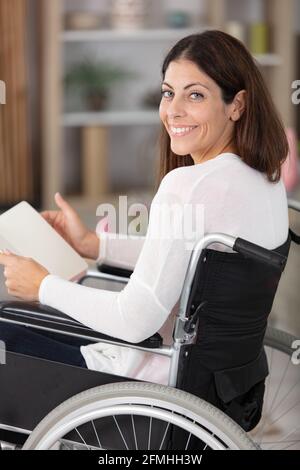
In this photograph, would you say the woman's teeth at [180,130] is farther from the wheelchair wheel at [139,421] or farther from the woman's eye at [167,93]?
the wheelchair wheel at [139,421]

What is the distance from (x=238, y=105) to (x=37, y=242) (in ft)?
1.89

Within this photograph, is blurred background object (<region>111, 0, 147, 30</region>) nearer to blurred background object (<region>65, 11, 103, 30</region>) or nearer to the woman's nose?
blurred background object (<region>65, 11, 103, 30</region>)

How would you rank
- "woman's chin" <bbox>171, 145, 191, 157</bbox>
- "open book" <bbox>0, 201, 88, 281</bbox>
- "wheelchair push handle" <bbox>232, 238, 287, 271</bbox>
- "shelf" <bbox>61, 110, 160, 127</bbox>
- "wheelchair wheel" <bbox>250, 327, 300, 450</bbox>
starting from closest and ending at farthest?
"wheelchair push handle" <bbox>232, 238, 287, 271</bbox>
"woman's chin" <bbox>171, 145, 191, 157</bbox>
"open book" <bbox>0, 201, 88, 281</bbox>
"wheelchair wheel" <bbox>250, 327, 300, 450</bbox>
"shelf" <bbox>61, 110, 160, 127</bbox>

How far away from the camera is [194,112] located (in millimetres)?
1625

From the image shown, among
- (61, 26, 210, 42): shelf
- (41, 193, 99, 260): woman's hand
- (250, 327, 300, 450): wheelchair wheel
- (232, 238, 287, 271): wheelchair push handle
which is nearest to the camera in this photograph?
(232, 238, 287, 271): wheelchair push handle

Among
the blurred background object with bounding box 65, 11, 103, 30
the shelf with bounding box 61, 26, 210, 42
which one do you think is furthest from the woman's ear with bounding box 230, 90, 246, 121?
the blurred background object with bounding box 65, 11, 103, 30

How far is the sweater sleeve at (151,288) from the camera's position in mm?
1513

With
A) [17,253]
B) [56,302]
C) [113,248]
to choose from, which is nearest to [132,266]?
[113,248]

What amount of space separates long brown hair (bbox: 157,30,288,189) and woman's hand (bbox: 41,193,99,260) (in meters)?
0.54

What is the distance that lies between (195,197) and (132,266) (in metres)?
0.58

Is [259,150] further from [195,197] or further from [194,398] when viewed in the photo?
[194,398]

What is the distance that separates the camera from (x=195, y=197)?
1.51 m

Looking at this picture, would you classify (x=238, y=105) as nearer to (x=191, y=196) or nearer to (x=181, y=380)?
(x=191, y=196)

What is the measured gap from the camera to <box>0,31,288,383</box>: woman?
1.52 meters
